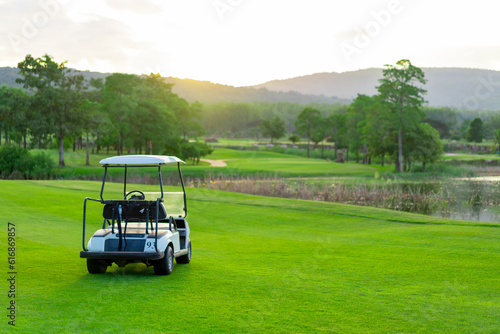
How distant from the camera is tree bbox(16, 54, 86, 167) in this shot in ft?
184

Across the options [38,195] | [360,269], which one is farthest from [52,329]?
[38,195]

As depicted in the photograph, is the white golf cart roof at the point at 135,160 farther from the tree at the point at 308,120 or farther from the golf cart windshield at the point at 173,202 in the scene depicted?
the tree at the point at 308,120

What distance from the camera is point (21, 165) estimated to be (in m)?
46.2

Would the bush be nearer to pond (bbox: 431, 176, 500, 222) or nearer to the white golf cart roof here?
pond (bbox: 431, 176, 500, 222)

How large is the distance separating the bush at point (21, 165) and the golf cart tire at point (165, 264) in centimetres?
4123

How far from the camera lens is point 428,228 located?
50.9 feet

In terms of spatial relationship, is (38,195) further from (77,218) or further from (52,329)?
(52,329)

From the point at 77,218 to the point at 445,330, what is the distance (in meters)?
14.2

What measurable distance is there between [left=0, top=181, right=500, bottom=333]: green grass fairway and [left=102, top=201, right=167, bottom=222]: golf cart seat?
3.49ft

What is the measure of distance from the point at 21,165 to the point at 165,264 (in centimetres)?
4251

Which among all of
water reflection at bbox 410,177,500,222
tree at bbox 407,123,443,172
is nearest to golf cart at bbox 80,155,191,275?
water reflection at bbox 410,177,500,222

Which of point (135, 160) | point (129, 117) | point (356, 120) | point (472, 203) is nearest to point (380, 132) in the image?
point (356, 120)

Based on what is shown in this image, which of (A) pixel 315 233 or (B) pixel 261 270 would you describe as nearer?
(B) pixel 261 270

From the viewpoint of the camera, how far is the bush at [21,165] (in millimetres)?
45434
